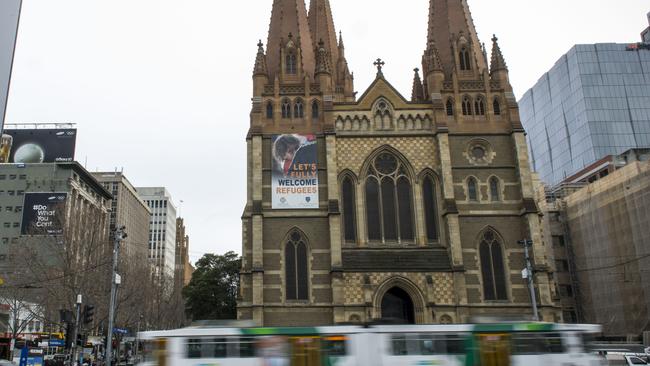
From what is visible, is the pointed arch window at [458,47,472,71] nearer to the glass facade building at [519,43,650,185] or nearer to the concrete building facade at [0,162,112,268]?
the glass facade building at [519,43,650,185]

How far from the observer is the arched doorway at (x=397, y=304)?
35781 millimetres

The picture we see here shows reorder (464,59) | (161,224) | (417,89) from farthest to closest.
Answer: (161,224), (417,89), (464,59)

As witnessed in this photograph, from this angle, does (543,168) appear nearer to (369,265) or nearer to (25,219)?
(369,265)

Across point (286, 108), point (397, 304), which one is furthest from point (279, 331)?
point (286, 108)

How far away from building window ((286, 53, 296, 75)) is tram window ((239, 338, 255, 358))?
26.3 metres

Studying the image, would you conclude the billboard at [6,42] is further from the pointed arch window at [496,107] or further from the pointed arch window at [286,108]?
the pointed arch window at [496,107]

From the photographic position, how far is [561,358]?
1784 cm

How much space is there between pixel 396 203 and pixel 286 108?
983cm

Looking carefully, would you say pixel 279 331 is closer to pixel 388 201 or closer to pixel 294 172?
pixel 294 172

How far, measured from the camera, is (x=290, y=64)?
4153 centimetres

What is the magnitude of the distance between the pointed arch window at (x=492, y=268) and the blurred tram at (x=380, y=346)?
17626 mm

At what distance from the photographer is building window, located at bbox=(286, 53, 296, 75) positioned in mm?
41375

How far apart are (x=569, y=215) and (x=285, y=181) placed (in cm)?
3225

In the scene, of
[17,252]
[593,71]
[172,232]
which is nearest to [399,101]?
[17,252]
